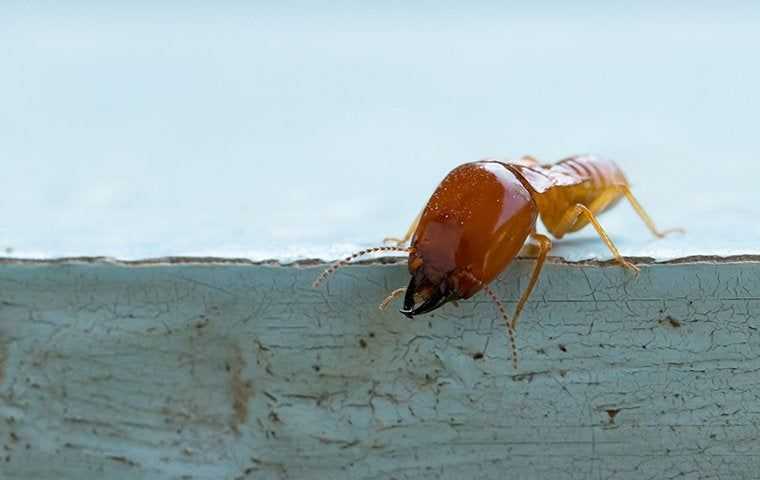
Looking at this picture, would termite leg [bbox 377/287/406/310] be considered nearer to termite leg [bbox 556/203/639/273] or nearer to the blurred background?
the blurred background

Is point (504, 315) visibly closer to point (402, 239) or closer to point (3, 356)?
point (402, 239)

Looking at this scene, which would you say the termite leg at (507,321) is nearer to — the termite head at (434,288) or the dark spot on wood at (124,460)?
the termite head at (434,288)

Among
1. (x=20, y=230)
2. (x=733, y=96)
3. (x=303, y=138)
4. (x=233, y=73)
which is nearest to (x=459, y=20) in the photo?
(x=233, y=73)

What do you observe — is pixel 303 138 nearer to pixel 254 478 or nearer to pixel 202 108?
pixel 202 108

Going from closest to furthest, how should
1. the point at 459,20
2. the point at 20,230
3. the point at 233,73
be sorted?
the point at 20,230 → the point at 233,73 → the point at 459,20

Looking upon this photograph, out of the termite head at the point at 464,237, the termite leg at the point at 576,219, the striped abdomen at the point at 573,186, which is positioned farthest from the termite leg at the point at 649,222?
the termite head at the point at 464,237

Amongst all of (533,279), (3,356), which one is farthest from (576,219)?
(3,356)
